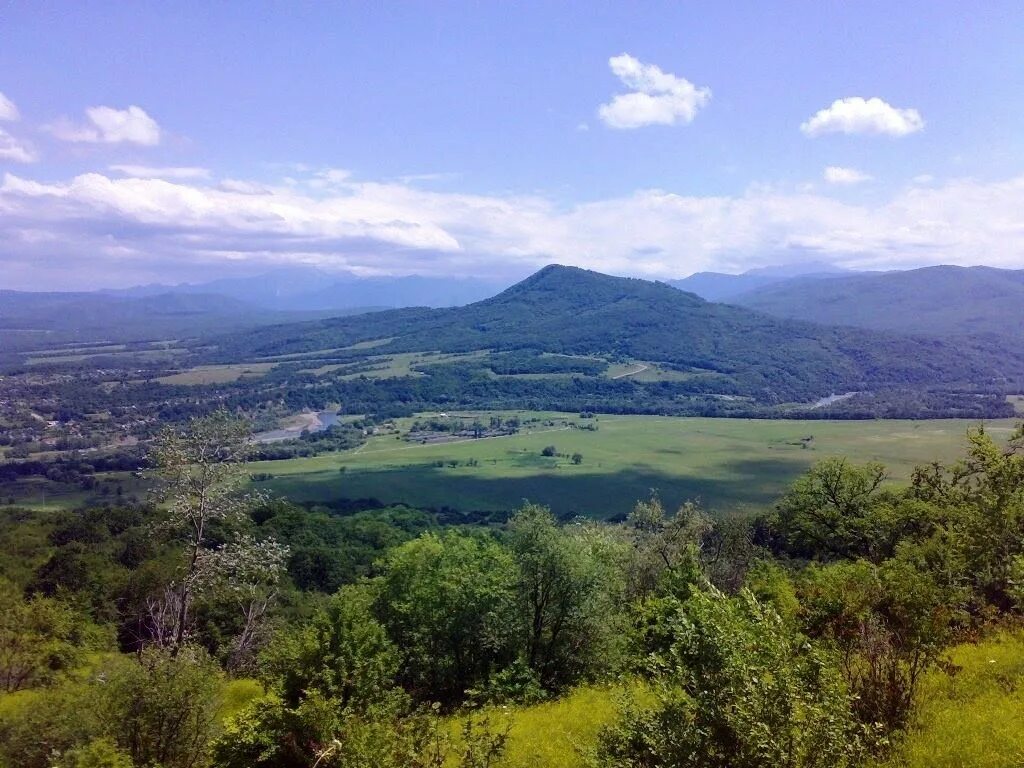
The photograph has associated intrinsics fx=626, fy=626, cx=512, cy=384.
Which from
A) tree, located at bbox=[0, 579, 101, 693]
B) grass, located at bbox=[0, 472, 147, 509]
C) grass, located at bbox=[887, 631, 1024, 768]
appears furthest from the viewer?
grass, located at bbox=[0, 472, 147, 509]

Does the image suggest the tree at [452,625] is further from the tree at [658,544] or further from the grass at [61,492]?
the grass at [61,492]

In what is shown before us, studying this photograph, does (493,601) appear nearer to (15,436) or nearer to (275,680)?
(275,680)

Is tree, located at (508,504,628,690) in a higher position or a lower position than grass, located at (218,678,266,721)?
higher

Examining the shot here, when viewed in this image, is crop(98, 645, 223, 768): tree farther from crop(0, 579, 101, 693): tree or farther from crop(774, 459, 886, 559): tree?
crop(774, 459, 886, 559): tree

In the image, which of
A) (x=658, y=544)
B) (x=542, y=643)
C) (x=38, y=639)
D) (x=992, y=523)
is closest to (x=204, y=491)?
(x=542, y=643)

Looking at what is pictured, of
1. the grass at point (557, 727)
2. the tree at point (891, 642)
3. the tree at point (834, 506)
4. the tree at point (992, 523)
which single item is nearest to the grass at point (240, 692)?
the grass at point (557, 727)

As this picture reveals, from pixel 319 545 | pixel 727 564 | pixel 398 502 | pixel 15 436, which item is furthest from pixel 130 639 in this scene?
pixel 15 436

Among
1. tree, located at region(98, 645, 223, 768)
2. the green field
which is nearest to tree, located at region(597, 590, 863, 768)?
tree, located at region(98, 645, 223, 768)
